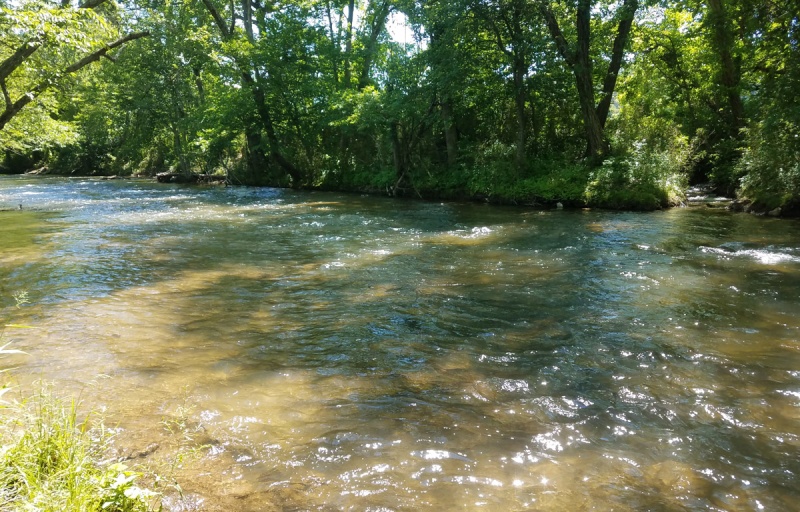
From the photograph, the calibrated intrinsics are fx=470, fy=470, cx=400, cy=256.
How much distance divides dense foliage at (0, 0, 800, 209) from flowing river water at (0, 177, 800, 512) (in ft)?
17.8

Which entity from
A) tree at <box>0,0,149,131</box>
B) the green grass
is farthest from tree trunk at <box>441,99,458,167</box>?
the green grass

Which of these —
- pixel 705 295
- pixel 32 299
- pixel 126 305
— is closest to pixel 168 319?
pixel 126 305

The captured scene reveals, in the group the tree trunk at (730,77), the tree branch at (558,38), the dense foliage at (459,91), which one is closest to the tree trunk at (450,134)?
the dense foliage at (459,91)

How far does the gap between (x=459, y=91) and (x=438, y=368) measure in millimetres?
16246

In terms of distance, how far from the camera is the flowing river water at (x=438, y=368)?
2.86m

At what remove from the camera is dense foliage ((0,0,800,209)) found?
42.2ft

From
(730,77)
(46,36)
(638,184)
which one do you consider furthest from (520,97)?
(46,36)

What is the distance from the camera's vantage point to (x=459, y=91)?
18.6 metres

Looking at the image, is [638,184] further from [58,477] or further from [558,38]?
[58,477]

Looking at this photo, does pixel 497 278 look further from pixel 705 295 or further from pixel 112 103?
pixel 112 103

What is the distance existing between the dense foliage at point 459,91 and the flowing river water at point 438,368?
213 inches

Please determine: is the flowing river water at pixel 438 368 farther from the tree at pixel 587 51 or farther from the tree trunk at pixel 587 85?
the tree at pixel 587 51

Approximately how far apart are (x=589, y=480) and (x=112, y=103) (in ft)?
132

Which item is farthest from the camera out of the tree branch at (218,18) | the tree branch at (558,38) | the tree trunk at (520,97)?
the tree branch at (218,18)
